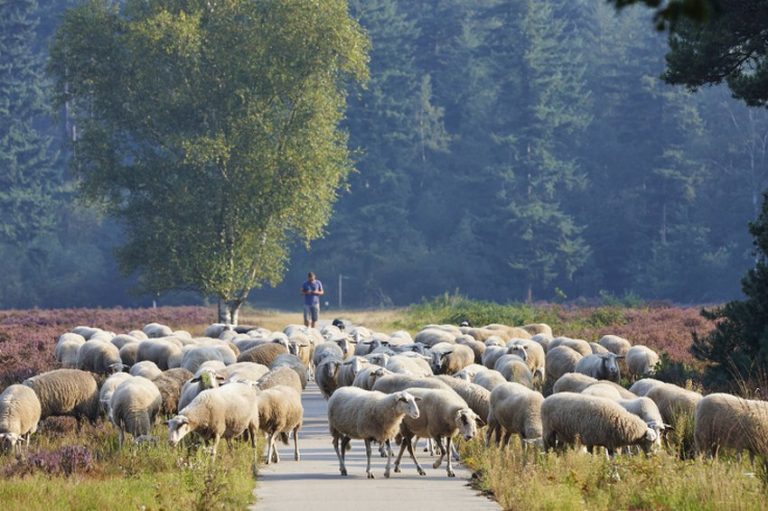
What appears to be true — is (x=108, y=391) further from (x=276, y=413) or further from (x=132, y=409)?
(x=276, y=413)

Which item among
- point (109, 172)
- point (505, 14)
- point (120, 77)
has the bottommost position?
point (109, 172)

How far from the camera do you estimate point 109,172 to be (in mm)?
49781

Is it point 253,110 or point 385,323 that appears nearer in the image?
point 253,110

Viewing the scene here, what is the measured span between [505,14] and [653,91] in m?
15.1

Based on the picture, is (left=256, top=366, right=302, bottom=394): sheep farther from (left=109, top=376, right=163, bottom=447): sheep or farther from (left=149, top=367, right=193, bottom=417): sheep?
(left=109, top=376, right=163, bottom=447): sheep

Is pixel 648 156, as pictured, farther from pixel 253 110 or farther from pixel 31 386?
pixel 31 386

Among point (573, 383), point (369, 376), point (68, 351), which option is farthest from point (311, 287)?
point (573, 383)

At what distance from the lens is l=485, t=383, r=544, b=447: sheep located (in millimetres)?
17469

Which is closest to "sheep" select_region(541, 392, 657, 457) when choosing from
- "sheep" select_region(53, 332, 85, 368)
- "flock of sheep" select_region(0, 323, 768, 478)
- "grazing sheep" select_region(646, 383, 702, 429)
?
"flock of sheep" select_region(0, 323, 768, 478)

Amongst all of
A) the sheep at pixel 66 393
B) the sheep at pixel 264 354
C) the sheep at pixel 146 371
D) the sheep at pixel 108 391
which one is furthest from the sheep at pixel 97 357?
the sheep at pixel 108 391

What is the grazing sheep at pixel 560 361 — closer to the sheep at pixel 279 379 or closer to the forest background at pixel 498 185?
the sheep at pixel 279 379

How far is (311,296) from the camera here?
147ft

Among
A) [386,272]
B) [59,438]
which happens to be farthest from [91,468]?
[386,272]

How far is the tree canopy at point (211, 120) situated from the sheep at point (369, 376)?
1110 inches
